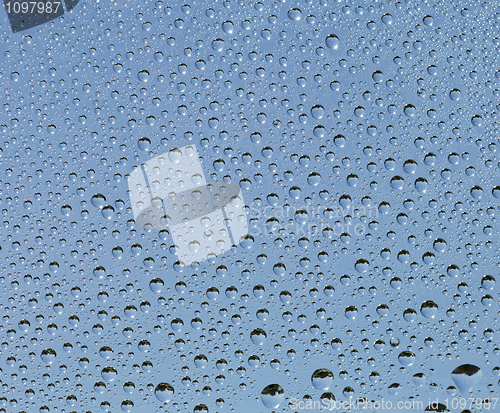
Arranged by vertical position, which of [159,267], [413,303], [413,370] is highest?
[159,267]

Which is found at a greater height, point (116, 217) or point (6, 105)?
point (6, 105)

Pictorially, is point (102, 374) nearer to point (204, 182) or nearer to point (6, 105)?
point (204, 182)

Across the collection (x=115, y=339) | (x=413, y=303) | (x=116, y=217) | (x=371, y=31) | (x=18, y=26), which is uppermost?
(x=18, y=26)

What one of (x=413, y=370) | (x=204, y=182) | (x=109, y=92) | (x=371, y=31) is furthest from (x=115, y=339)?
(x=371, y=31)

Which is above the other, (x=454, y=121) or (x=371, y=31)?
(x=371, y=31)

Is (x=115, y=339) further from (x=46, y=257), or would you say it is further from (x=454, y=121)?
(x=454, y=121)

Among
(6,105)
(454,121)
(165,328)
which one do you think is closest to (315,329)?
(165,328)

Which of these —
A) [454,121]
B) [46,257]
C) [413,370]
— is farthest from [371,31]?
[46,257]
